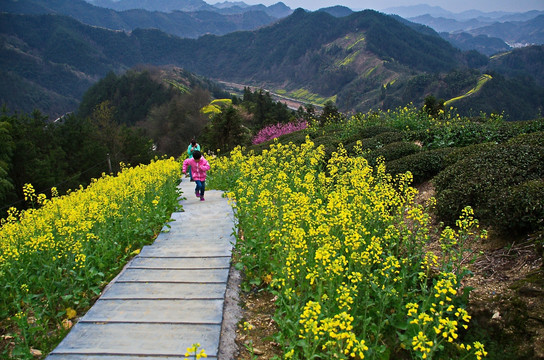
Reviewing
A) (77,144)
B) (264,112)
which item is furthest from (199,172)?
(264,112)

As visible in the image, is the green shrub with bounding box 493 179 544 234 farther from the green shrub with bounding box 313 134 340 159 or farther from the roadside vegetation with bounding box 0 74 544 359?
the green shrub with bounding box 313 134 340 159

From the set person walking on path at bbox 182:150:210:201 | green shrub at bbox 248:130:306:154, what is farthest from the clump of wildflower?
person walking on path at bbox 182:150:210:201

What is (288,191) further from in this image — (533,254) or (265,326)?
(533,254)

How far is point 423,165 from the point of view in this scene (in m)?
9.60

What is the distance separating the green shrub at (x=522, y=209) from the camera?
5.45 m

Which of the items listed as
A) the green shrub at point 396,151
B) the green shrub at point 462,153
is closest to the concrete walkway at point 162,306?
the green shrub at point 396,151

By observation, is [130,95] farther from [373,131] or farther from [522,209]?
[522,209]

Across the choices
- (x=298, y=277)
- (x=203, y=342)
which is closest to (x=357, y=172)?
(x=298, y=277)

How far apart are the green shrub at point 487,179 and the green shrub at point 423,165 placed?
168 centimetres

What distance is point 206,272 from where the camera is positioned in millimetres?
6336

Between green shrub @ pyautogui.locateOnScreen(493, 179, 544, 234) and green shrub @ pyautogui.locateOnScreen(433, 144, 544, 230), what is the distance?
73 mm

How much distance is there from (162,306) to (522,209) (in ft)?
18.5

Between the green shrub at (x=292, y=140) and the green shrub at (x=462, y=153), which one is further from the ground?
the green shrub at (x=462, y=153)

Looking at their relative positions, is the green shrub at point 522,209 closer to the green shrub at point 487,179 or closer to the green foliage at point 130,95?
the green shrub at point 487,179
